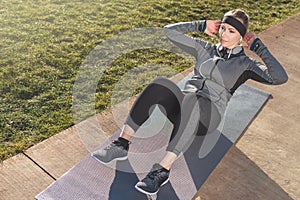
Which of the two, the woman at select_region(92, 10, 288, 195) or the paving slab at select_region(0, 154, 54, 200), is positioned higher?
the woman at select_region(92, 10, 288, 195)

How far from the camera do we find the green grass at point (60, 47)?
14.3ft

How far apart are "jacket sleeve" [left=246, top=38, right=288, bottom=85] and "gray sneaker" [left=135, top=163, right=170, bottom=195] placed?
49.7 inches

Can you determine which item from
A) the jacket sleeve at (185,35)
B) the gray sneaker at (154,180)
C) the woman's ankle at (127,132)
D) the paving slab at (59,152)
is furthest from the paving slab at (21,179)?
the jacket sleeve at (185,35)

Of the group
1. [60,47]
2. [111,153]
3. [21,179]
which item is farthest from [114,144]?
[60,47]

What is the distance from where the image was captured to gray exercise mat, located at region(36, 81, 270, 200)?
3.33 meters

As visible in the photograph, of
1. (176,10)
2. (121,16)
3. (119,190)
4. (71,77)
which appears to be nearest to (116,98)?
(71,77)

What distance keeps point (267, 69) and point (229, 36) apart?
47 cm

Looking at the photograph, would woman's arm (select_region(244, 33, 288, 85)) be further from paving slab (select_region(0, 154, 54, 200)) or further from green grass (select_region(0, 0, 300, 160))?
paving slab (select_region(0, 154, 54, 200))

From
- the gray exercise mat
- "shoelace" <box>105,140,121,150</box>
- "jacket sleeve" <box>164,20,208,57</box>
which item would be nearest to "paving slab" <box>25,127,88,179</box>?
the gray exercise mat

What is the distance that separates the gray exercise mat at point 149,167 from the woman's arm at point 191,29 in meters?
0.76

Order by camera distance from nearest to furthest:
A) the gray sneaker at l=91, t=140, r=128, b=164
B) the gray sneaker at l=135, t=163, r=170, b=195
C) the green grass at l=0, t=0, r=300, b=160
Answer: the gray sneaker at l=135, t=163, r=170, b=195 → the gray sneaker at l=91, t=140, r=128, b=164 → the green grass at l=0, t=0, r=300, b=160

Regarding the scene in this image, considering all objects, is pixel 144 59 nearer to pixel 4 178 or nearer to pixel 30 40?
pixel 30 40

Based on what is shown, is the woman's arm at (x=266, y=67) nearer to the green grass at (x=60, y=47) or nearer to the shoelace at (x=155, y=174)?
the shoelace at (x=155, y=174)

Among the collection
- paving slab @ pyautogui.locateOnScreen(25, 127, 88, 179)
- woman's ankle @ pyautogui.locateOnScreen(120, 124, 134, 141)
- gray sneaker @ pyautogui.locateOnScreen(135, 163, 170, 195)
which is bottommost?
paving slab @ pyautogui.locateOnScreen(25, 127, 88, 179)
